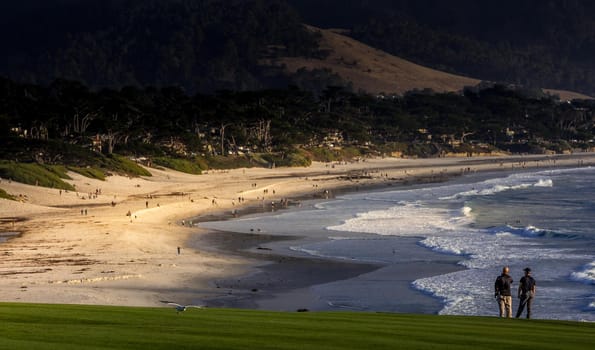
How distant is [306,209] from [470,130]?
11767cm

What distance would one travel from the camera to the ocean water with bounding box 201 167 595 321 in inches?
1208

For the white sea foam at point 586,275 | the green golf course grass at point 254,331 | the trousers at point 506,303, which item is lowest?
the white sea foam at point 586,275

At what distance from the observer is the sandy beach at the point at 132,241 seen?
1211 inches

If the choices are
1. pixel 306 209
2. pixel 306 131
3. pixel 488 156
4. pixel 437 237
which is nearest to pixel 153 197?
pixel 306 209

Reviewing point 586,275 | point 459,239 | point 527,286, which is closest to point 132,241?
point 459,239

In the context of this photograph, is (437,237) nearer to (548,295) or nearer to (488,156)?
(548,295)

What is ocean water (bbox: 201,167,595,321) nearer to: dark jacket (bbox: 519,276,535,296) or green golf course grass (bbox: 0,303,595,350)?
dark jacket (bbox: 519,276,535,296)

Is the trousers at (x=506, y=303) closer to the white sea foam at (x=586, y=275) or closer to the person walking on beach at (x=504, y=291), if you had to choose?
the person walking on beach at (x=504, y=291)

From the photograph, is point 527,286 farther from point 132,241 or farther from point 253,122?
point 253,122

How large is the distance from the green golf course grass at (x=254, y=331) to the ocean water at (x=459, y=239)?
8.87 metres

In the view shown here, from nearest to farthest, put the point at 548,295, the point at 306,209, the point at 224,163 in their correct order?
the point at 548,295, the point at 306,209, the point at 224,163

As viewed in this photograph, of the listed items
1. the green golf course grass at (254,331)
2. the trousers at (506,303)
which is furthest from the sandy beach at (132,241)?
the trousers at (506,303)

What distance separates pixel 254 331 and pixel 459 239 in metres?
31.7

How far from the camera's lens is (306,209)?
6384 cm
